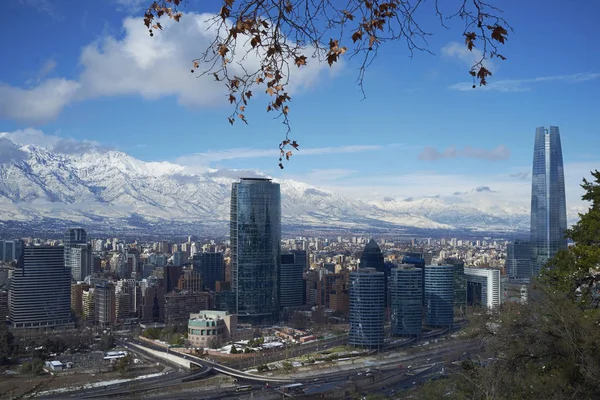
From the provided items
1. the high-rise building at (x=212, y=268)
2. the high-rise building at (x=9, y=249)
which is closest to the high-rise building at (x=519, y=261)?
the high-rise building at (x=212, y=268)

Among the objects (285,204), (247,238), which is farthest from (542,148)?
(285,204)

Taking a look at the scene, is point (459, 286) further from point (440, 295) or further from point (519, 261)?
point (519, 261)

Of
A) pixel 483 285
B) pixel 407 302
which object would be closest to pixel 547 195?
pixel 483 285

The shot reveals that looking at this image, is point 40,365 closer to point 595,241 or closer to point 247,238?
point 247,238

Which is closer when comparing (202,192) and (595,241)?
(595,241)

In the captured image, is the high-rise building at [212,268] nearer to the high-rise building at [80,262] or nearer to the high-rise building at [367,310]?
the high-rise building at [80,262]
